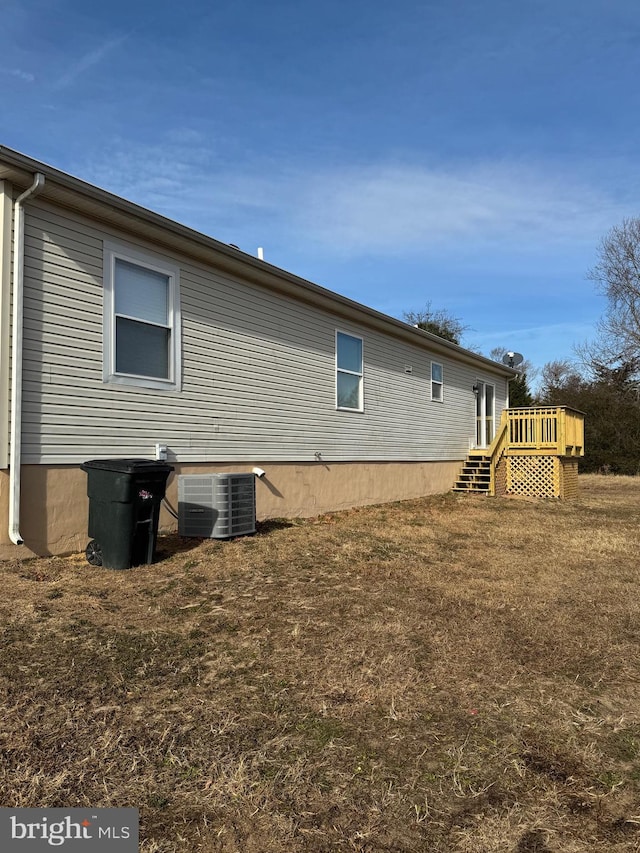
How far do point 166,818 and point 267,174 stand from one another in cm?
1387

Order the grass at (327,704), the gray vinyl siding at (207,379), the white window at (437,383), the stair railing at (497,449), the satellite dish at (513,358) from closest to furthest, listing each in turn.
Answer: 1. the grass at (327,704)
2. the gray vinyl siding at (207,379)
3. the white window at (437,383)
4. the stair railing at (497,449)
5. the satellite dish at (513,358)

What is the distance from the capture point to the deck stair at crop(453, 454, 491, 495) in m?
14.8

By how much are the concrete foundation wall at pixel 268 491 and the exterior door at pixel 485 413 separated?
6.98 feet

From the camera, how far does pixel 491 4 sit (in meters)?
8.59

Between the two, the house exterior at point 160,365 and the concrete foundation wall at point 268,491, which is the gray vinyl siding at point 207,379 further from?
the concrete foundation wall at point 268,491

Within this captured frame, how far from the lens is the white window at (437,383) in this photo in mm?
14133

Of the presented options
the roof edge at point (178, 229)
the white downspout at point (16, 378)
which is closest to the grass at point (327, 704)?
the white downspout at point (16, 378)

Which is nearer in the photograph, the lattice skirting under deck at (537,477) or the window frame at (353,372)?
the window frame at (353,372)

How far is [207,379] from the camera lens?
25.6 feet

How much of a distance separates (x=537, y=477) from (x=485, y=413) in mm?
3183

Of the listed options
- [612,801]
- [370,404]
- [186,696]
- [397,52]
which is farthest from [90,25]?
[612,801]

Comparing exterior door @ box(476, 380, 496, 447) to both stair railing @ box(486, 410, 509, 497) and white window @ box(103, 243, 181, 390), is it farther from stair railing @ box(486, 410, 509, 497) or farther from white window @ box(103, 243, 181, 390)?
white window @ box(103, 243, 181, 390)

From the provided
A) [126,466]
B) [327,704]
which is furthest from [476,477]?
[327,704]

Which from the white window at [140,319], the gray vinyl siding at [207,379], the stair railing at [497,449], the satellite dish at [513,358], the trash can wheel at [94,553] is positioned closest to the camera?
the trash can wheel at [94,553]
